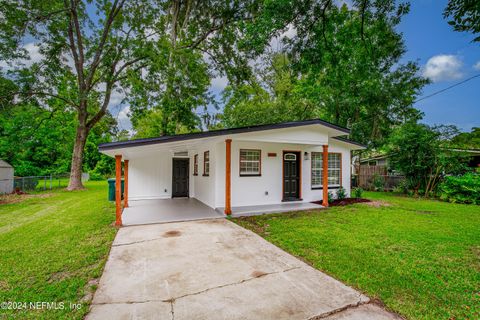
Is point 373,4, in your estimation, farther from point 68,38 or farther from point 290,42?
point 68,38

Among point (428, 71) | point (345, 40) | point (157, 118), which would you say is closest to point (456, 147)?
point (428, 71)

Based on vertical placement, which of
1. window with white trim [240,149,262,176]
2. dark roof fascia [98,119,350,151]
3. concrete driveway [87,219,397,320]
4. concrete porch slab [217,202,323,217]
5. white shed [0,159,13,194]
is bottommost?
concrete driveway [87,219,397,320]

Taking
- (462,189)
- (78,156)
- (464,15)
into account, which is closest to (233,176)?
(464,15)

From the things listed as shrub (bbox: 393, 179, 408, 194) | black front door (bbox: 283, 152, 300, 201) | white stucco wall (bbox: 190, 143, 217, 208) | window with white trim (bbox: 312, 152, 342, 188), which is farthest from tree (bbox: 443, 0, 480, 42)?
shrub (bbox: 393, 179, 408, 194)

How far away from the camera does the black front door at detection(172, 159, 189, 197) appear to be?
10.8 meters

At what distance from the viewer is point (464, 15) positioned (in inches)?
119

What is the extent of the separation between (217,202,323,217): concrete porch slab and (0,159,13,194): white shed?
1256 cm

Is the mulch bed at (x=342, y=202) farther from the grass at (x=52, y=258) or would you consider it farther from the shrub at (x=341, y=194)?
the grass at (x=52, y=258)

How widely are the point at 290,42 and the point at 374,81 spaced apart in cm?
1053

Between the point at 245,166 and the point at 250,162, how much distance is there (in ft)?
0.84

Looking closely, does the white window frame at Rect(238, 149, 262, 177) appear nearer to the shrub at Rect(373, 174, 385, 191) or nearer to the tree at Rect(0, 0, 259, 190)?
the tree at Rect(0, 0, 259, 190)

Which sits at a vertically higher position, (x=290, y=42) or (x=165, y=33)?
(x=165, y=33)

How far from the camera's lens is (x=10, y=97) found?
41.0 ft

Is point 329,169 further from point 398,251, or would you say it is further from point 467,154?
point 467,154
